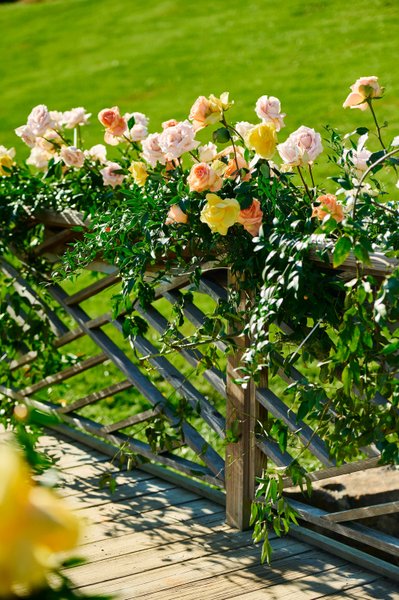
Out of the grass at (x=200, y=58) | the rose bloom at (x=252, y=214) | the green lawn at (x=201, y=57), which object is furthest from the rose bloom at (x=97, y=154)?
the green lawn at (x=201, y=57)

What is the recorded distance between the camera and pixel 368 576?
8.80 feet

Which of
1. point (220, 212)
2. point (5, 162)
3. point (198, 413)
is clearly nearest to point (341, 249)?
point (220, 212)

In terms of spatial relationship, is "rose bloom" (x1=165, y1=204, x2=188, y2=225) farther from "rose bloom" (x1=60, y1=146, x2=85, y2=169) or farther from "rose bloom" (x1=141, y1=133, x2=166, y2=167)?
"rose bloom" (x1=60, y1=146, x2=85, y2=169)

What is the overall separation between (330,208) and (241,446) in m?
0.95

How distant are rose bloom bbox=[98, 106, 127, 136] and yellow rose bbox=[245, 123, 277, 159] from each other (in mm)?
707

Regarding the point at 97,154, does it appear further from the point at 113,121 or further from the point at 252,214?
the point at 252,214

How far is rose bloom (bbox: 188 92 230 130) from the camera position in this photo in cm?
254

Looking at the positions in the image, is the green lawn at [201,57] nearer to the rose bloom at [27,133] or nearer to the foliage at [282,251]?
the rose bloom at [27,133]

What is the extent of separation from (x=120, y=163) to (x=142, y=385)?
0.82m

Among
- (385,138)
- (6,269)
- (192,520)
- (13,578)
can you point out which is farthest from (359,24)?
(13,578)

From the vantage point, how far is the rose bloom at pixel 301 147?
246 cm

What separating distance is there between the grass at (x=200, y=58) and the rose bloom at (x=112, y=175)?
178 inches

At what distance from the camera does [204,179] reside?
2.52 metres

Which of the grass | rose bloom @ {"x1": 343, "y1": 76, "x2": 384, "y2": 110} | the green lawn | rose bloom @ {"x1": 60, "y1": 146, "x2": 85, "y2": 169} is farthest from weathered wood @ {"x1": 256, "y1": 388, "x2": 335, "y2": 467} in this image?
the green lawn
